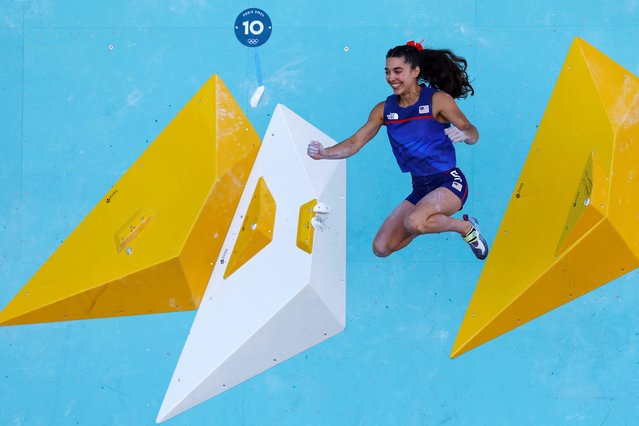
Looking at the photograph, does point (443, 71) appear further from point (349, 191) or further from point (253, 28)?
point (253, 28)

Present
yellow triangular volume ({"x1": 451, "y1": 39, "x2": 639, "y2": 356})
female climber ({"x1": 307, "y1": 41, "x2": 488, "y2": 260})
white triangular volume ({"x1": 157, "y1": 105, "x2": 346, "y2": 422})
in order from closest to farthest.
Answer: yellow triangular volume ({"x1": 451, "y1": 39, "x2": 639, "y2": 356}) → white triangular volume ({"x1": 157, "y1": 105, "x2": 346, "y2": 422}) → female climber ({"x1": 307, "y1": 41, "x2": 488, "y2": 260})

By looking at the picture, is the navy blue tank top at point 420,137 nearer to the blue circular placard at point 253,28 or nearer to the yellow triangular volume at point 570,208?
the yellow triangular volume at point 570,208

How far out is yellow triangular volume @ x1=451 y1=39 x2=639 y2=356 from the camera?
2.74 metres

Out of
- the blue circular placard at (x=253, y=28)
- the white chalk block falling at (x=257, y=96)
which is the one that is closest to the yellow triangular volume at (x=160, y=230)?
the white chalk block falling at (x=257, y=96)

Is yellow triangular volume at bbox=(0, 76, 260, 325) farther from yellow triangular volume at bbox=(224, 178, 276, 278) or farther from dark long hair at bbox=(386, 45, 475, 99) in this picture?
dark long hair at bbox=(386, 45, 475, 99)

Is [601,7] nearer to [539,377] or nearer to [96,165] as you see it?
[539,377]

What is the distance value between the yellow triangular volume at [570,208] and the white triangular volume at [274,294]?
0.59 meters

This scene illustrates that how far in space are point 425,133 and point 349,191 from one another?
613 millimetres

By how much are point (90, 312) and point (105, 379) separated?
450mm

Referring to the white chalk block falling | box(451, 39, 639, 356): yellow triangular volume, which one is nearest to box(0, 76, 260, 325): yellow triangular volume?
the white chalk block falling

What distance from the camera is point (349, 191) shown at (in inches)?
140

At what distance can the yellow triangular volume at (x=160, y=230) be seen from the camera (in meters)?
3.07

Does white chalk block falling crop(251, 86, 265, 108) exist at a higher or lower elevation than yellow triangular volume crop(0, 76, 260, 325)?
higher

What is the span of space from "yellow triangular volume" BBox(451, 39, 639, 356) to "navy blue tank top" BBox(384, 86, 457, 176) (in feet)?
1.25
